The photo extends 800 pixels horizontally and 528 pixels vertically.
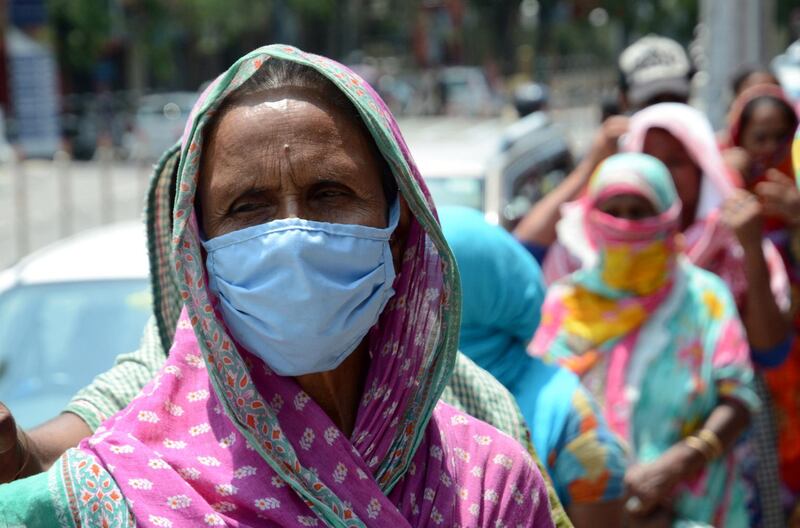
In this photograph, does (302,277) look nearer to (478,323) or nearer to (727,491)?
(478,323)

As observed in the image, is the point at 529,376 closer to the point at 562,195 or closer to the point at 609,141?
the point at 562,195

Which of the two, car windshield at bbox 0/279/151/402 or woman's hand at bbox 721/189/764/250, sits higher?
woman's hand at bbox 721/189/764/250

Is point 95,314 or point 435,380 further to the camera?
point 95,314

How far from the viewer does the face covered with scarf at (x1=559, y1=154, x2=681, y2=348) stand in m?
3.84

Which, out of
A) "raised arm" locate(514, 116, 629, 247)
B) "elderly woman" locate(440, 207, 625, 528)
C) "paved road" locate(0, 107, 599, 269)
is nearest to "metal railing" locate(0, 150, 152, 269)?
"paved road" locate(0, 107, 599, 269)

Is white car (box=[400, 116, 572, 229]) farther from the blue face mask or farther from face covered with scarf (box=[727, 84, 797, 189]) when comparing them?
the blue face mask

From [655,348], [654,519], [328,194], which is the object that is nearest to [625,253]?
[655,348]

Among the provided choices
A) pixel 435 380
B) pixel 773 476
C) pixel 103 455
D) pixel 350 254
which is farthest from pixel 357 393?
pixel 773 476

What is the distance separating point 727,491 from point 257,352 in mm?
2521

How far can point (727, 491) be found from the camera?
3863 mm

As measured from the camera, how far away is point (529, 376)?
2.88m

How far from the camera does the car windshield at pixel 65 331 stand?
4.20 meters

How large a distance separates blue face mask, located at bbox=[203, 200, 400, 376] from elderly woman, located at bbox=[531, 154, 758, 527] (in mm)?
2092

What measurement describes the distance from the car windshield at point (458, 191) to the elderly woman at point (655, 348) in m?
2.14
